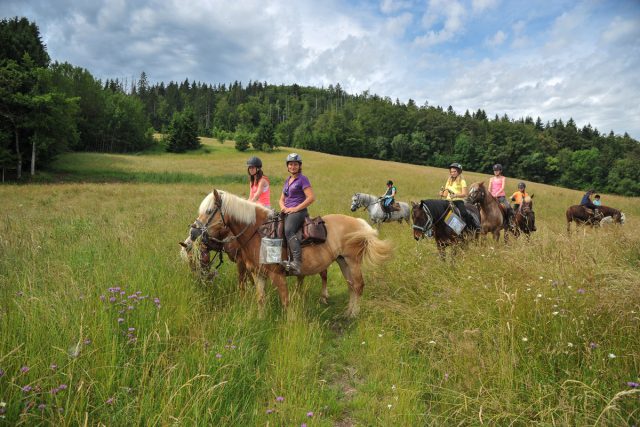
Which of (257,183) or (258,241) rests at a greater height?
(257,183)

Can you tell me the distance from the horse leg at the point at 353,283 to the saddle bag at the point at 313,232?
0.74 metres

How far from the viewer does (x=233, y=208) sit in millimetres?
4957

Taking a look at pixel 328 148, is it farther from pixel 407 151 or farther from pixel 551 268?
pixel 551 268

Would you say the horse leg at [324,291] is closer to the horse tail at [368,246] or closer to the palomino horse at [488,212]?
the horse tail at [368,246]

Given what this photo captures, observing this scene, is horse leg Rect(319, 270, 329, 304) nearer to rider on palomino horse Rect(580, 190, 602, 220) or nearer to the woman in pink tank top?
the woman in pink tank top

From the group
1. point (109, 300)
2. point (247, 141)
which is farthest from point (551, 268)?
point (247, 141)

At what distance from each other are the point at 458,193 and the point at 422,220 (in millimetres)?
1864

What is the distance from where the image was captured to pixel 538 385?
2.73 metres

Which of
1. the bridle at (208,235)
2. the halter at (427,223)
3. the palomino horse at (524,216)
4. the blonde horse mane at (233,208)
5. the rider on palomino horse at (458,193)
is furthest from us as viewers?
the palomino horse at (524,216)

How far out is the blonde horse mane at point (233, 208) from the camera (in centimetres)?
485

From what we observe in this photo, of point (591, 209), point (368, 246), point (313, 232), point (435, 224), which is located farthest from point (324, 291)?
point (591, 209)

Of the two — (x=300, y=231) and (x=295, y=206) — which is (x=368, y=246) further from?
(x=295, y=206)

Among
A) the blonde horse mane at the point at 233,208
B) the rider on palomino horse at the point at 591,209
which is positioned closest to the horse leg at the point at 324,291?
the blonde horse mane at the point at 233,208

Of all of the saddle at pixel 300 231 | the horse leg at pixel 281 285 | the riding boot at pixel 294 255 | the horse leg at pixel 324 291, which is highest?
the saddle at pixel 300 231
